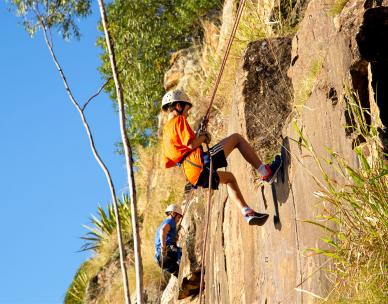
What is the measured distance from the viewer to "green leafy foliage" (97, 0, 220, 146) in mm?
24781

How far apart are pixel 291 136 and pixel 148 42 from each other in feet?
50.7

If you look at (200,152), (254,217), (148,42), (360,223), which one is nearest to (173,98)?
(200,152)

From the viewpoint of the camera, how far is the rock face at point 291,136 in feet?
28.1

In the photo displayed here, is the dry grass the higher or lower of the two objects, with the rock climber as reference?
higher

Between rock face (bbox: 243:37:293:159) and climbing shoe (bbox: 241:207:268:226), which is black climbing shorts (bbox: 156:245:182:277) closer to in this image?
rock face (bbox: 243:37:293:159)

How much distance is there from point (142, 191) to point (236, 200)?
13.6 metres

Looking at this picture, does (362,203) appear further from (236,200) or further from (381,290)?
(236,200)

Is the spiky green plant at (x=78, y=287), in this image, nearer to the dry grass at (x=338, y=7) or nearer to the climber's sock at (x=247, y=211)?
the climber's sock at (x=247, y=211)

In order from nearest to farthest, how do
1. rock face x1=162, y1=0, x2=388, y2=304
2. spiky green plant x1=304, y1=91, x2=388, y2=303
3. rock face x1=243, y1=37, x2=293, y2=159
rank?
spiky green plant x1=304, y1=91, x2=388, y2=303 → rock face x1=162, y1=0, x2=388, y2=304 → rock face x1=243, y1=37, x2=293, y2=159

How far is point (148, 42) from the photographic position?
25.1 metres

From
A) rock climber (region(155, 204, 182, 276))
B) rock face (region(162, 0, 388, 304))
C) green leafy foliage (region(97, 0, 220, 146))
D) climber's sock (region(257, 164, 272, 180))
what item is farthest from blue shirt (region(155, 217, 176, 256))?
green leafy foliage (region(97, 0, 220, 146))

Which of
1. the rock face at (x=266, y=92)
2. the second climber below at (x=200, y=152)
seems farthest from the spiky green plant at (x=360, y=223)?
the rock face at (x=266, y=92)

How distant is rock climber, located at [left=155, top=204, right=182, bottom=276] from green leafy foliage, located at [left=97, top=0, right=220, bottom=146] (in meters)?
8.81

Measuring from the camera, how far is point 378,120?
26.4 ft
